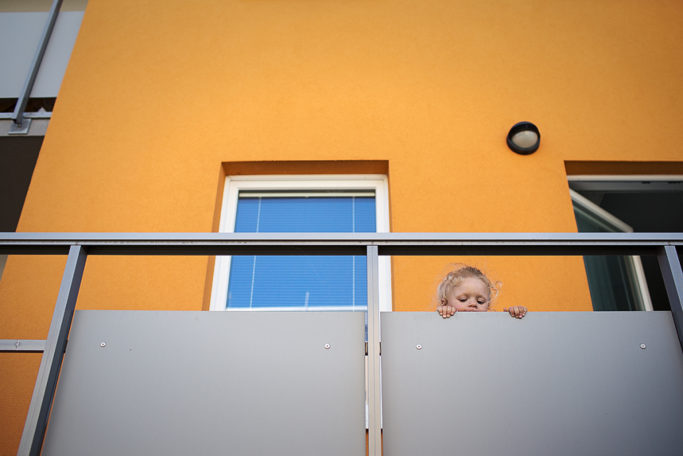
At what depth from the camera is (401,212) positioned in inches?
A: 124

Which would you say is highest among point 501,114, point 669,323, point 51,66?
point 51,66

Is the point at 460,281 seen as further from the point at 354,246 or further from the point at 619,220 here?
the point at 619,220

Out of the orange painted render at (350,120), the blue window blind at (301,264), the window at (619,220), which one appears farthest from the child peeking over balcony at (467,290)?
the window at (619,220)

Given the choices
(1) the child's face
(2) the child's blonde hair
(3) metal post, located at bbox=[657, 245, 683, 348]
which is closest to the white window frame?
(2) the child's blonde hair

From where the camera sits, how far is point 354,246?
5.24 feet

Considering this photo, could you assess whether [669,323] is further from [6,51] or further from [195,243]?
[6,51]

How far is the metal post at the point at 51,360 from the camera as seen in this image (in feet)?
4.64

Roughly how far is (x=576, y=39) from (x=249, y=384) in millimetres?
3379

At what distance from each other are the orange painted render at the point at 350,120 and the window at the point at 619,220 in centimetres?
13

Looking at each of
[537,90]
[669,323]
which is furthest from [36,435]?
[537,90]

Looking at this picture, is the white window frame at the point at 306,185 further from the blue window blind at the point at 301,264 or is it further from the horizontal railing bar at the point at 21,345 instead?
the horizontal railing bar at the point at 21,345

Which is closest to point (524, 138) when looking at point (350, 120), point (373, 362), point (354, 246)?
point (350, 120)

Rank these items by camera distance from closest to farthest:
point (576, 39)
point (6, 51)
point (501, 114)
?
point (501, 114)
point (576, 39)
point (6, 51)

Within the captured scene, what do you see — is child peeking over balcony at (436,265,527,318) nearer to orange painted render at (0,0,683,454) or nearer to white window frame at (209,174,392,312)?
orange painted render at (0,0,683,454)
